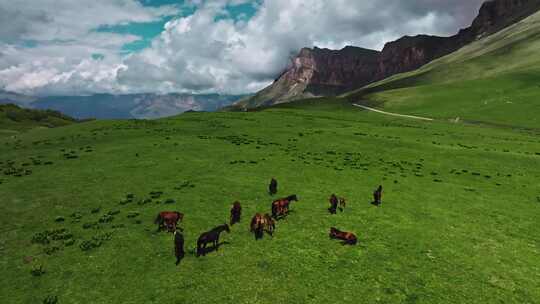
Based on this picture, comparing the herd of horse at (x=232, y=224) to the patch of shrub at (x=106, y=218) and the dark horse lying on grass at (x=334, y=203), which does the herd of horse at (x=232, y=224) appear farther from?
the patch of shrub at (x=106, y=218)

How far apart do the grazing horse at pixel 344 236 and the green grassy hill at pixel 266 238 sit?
563 mm

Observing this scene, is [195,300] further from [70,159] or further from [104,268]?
[70,159]

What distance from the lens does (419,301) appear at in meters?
14.3

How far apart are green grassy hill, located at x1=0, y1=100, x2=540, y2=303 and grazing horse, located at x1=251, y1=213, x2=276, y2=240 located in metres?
0.53

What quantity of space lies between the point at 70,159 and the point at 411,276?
40.1m

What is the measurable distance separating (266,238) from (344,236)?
4.61 metres

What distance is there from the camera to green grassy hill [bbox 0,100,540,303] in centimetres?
1512

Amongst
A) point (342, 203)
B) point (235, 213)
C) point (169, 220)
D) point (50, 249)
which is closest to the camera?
point (50, 249)

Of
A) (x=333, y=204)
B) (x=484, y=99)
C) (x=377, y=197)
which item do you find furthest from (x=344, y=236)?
(x=484, y=99)

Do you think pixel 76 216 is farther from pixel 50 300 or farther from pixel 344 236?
pixel 344 236

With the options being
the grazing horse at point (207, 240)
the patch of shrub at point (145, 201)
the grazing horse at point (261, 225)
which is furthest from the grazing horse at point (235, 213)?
the patch of shrub at point (145, 201)

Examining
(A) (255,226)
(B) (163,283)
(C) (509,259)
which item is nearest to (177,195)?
(A) (255,226)

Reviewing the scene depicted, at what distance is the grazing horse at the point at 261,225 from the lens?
64.5 ft

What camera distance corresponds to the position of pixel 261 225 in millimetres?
19719
